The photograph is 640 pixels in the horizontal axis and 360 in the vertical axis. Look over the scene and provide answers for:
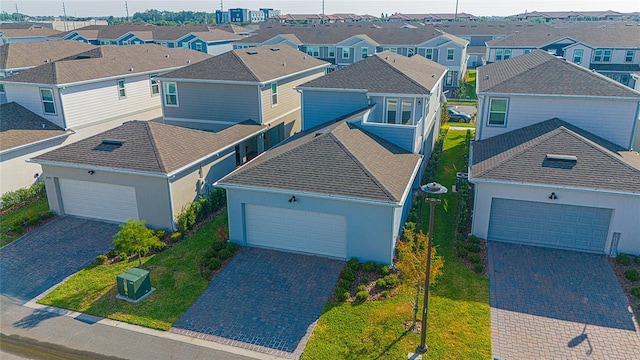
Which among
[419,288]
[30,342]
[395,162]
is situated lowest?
[30,342]

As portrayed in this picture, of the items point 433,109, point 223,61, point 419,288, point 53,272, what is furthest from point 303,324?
point 223,61

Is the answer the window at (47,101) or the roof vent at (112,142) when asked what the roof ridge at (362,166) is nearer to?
the roof vent at (112,142)

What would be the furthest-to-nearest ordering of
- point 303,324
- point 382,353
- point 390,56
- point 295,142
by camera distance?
point 390,56, point 295,142, point 303,324, point 382,353

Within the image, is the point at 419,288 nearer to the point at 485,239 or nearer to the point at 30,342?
the point at 485,239

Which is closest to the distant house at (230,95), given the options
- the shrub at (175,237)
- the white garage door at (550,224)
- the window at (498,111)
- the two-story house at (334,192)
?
the two-story house at (334,192)

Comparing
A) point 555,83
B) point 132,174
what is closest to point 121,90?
point 132,174
